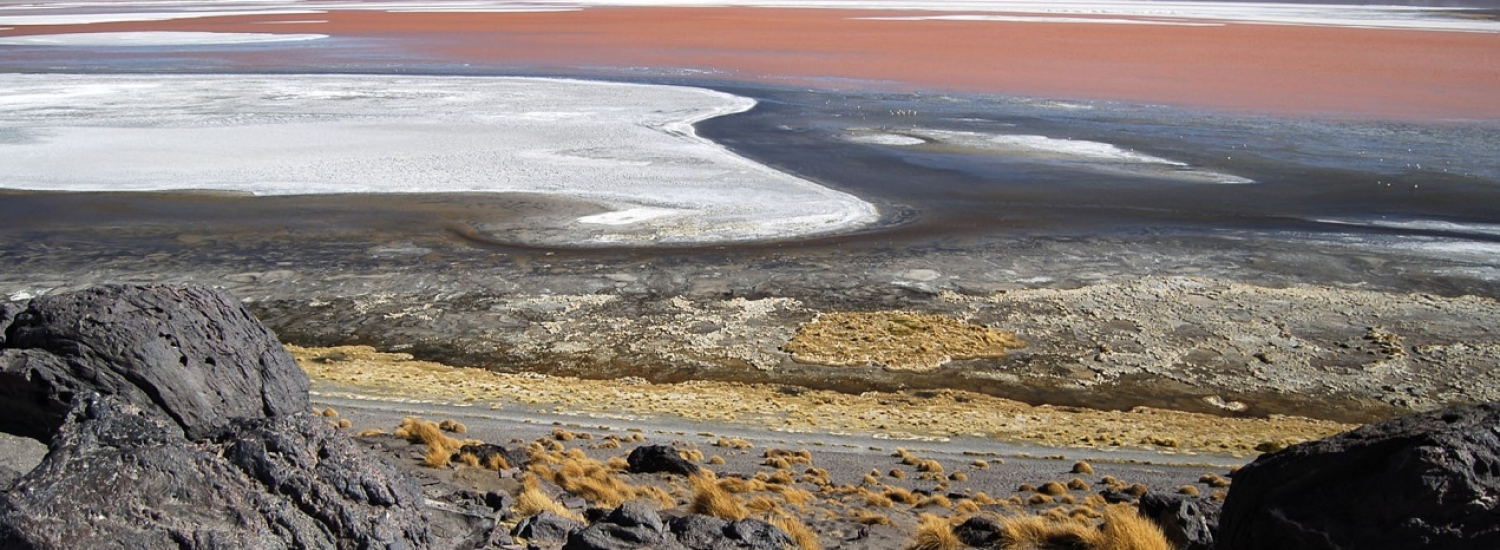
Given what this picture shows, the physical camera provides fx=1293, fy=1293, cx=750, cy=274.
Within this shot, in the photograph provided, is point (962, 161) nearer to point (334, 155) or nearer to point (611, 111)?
point (611, 111)

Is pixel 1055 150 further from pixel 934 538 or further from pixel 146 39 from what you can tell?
pixel 146 39

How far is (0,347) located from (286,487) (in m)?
4.15

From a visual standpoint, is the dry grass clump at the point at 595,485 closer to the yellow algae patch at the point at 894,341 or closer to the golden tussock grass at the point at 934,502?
the golden tussock grass at the point at 934,502

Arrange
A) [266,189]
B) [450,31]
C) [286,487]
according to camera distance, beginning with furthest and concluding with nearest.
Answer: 1. [450,31]
2. [266,189]
3. [286,487]

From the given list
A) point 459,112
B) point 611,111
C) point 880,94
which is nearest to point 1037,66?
point 880,94

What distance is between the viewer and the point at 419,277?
18.4 m

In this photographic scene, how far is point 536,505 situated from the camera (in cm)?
776

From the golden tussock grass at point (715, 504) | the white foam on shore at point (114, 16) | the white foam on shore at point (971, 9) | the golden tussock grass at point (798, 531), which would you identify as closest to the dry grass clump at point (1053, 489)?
the golden tussock grass at point (798, 531)

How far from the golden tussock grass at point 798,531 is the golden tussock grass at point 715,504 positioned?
0.22 m

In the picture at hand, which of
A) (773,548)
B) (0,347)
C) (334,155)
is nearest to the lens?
(773,548)

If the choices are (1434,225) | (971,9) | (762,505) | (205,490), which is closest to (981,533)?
(762,505)

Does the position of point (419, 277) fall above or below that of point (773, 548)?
below

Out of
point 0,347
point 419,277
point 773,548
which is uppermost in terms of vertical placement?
point 0,347

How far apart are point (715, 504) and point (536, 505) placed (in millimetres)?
1163
